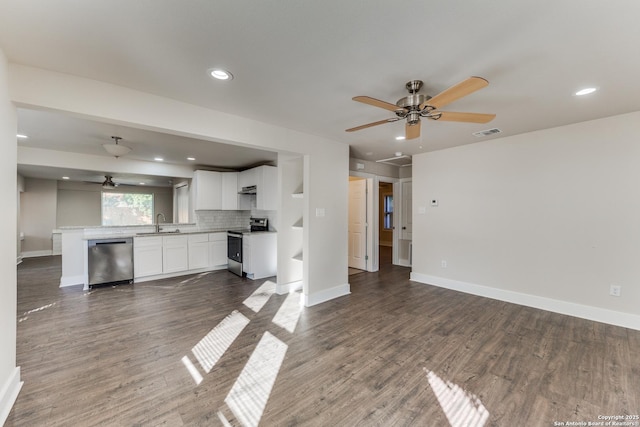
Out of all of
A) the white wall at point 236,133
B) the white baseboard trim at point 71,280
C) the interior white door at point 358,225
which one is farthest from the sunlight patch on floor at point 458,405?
the white baseboard trim at point 71,280

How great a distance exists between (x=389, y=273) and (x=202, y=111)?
4609mm

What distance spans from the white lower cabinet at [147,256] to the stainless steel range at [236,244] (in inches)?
50.8

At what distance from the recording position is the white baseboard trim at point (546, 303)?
308cm

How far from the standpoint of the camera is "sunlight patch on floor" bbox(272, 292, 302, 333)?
3.12m

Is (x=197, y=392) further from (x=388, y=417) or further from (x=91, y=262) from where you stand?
(x=91, y=262)

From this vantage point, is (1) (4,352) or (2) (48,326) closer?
(1) (4,352)

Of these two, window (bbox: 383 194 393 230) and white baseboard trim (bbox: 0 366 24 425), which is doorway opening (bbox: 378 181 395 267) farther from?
white baseboard trim (bbox: 0 366 24 425)

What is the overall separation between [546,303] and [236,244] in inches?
204

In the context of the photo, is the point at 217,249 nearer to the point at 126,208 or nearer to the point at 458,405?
the point at 458,405

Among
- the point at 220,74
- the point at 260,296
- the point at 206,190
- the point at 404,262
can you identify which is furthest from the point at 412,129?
the point at 206,190

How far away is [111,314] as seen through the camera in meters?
3.41

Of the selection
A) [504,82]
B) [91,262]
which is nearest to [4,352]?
[91,262]

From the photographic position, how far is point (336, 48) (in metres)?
1.76

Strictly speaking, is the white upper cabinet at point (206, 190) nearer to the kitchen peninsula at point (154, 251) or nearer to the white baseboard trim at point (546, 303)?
the kitchen peninsula at point (154, 251)
